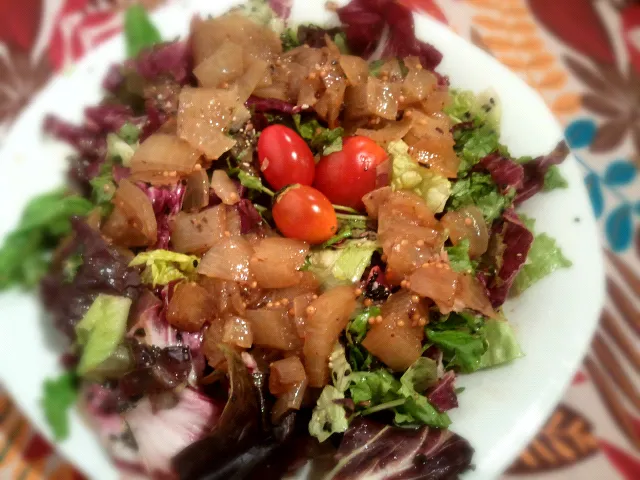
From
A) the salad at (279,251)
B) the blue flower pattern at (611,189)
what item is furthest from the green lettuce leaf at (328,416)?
the blue flower pattern at (611,189)

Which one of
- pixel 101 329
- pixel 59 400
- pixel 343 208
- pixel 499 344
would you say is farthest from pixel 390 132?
pixel 59 400

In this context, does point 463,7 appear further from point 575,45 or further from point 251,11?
point 251,11

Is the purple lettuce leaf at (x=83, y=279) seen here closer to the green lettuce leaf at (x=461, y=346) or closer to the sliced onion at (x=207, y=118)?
the sliced onion at (x=207, y=118)

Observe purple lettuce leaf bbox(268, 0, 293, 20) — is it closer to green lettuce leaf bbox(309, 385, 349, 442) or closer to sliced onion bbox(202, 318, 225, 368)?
sliced onion bbox(202, 318, 225, 368)

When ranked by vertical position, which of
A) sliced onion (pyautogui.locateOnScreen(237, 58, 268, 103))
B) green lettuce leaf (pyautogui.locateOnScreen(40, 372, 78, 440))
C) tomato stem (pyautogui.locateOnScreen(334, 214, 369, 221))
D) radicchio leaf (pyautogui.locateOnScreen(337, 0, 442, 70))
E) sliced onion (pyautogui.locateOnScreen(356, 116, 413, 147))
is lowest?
green lettuce leaf (pyautogui.locateOnScreen(40, 372, 78, 440))

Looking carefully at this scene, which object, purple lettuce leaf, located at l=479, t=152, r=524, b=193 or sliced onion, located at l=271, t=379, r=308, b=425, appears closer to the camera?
sliced onion, located at l=271, t=379, r=308, b=425

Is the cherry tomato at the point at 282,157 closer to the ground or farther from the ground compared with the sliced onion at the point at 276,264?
farther from the ground

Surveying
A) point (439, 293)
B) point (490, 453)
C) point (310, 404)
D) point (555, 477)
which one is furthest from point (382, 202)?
point (555, 477)

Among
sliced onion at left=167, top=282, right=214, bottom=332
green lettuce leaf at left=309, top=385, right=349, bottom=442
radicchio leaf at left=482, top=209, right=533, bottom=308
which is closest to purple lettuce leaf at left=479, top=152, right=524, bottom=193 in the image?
radicchio leaf at left=482, top=209, right=533, bottom=308
